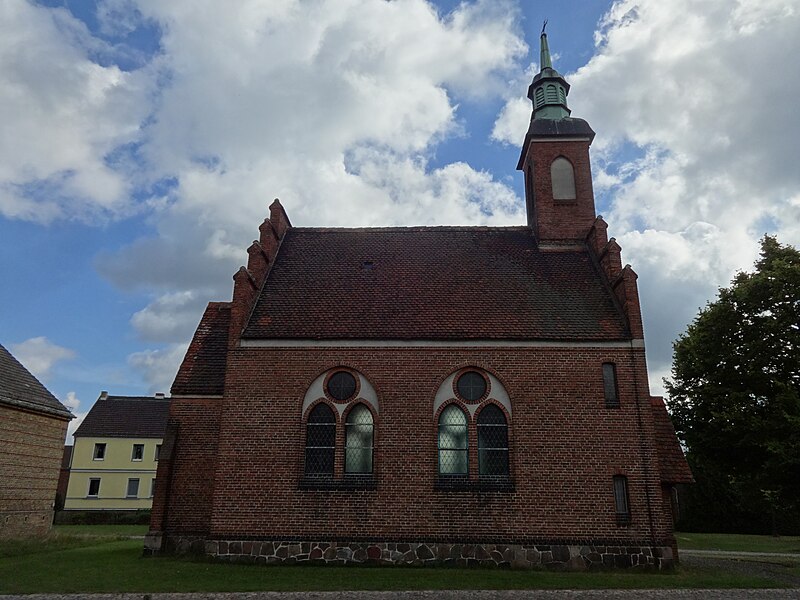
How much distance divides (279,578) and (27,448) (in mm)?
14590

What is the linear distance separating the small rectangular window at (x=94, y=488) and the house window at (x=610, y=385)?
43099 millimetres

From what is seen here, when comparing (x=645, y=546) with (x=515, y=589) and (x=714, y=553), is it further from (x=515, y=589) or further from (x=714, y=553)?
(x=714, y=553)

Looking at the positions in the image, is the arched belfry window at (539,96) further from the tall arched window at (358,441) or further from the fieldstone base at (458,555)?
the fieldstone base at (458,555)

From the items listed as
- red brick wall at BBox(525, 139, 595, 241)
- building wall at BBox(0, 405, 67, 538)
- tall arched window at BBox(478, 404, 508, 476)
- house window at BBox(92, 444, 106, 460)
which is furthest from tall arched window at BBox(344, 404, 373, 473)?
house window at BBox(92, 444, 106, 460)

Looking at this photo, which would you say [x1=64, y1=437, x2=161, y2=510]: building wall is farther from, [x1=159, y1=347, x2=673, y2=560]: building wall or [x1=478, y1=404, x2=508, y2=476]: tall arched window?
[x1=478, y1=404, x2=508, y2=476]: tall arched window

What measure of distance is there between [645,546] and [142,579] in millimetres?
12264

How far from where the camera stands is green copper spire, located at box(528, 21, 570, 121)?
24.4m

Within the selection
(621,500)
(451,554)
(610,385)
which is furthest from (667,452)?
(451,554)

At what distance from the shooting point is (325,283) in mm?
19609

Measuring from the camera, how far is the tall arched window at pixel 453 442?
16328 millimetres

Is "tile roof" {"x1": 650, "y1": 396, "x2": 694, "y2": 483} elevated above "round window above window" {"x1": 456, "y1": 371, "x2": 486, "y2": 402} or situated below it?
below

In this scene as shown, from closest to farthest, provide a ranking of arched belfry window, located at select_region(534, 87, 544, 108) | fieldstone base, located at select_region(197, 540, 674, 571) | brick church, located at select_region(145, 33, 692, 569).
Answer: fieldstone base, located at select_region(197, 540, 674, 571)
brick church, located at select_region(145, 33, 692, 569)
arched belfry window, located at select_region(534, 87, 544, 108)

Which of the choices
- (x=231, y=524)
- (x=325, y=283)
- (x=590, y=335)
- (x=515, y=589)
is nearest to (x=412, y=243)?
(x=325, y=283)

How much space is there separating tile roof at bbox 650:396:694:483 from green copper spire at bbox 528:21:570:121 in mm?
12683
